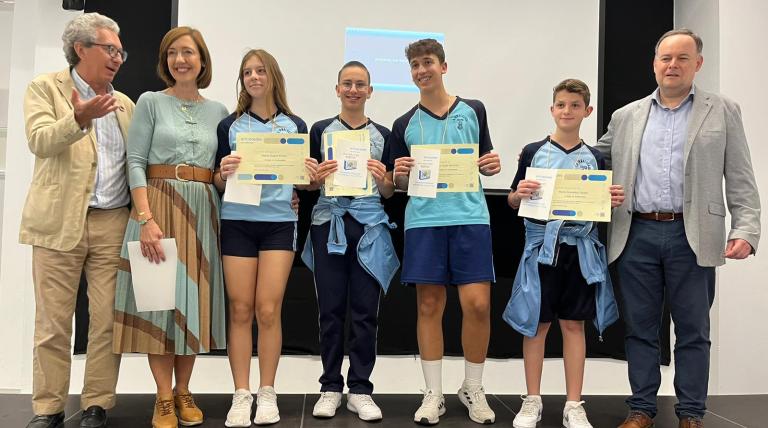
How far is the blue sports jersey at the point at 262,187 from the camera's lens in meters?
2.72

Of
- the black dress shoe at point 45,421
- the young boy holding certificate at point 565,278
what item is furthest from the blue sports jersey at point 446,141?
the black dress shoe at point 45,421

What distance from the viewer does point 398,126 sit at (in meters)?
2.92

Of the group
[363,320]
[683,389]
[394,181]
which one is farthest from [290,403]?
[683,389]

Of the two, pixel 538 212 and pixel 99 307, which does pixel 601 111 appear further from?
pixel 99 307

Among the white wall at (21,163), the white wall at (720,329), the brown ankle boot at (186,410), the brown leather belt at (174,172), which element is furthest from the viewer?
the white wall at (720,329)

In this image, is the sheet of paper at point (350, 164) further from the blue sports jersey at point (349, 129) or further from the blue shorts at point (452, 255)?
the blue shorts at point (452, 255)

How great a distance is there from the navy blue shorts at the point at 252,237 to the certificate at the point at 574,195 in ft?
3.94

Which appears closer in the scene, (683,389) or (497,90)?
(683,389)

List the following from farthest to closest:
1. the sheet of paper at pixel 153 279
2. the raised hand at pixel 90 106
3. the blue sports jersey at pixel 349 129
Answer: the blue sports jersey at pixel 349 129
the sheet of paper at pixel 153 279
the raised hand at pixel 90 106

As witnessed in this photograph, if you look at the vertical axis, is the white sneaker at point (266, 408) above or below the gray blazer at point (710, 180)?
below

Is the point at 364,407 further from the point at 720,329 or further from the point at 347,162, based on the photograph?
the point at 720,329

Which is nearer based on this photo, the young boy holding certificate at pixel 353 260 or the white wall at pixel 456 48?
the young boy holding certificate at pixel 353 260

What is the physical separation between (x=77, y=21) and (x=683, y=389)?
128 inches

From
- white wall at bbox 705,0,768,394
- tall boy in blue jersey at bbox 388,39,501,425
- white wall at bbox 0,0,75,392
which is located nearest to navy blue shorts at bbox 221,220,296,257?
tall boy in blue jersey at bbox 388,39,501,425
